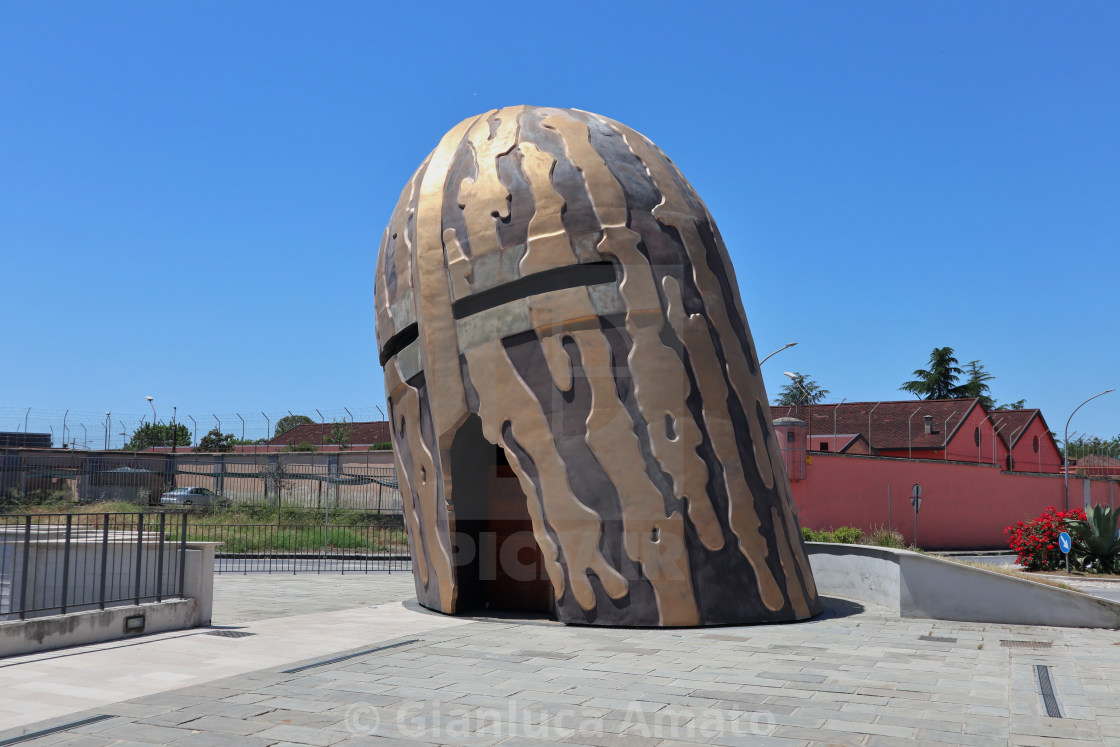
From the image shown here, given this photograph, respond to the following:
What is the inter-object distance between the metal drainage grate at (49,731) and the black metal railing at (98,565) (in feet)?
12.9

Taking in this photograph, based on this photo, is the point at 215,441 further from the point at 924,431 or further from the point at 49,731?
the point at 49,731

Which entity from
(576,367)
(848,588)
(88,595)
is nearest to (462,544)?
(576,367)

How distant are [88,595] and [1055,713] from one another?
10633 mm

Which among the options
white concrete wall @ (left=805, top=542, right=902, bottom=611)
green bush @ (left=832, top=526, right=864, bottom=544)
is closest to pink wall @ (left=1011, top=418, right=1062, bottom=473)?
green bush @ (left=832, top=526, right=864, bottom=544)

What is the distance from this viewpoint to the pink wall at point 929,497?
31.6 m

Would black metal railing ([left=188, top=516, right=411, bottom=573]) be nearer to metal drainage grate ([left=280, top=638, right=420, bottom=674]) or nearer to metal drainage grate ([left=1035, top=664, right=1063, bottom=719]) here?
metal drainage grate ([left=280, top=638, right=420, bottom=674])

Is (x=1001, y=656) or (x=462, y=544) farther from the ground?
(x=462, y=544)

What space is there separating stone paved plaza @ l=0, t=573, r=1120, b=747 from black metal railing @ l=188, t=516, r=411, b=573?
453 inches

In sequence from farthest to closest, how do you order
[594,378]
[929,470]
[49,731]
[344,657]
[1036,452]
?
[1036,452], [929,470], [594,378], [344,657], [49,731]

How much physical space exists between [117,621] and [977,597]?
459 inches

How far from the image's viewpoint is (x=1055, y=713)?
7.58m

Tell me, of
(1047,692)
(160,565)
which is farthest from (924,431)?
(160,565)

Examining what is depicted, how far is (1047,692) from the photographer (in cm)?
841

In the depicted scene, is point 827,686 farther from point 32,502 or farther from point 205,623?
point 32,502
